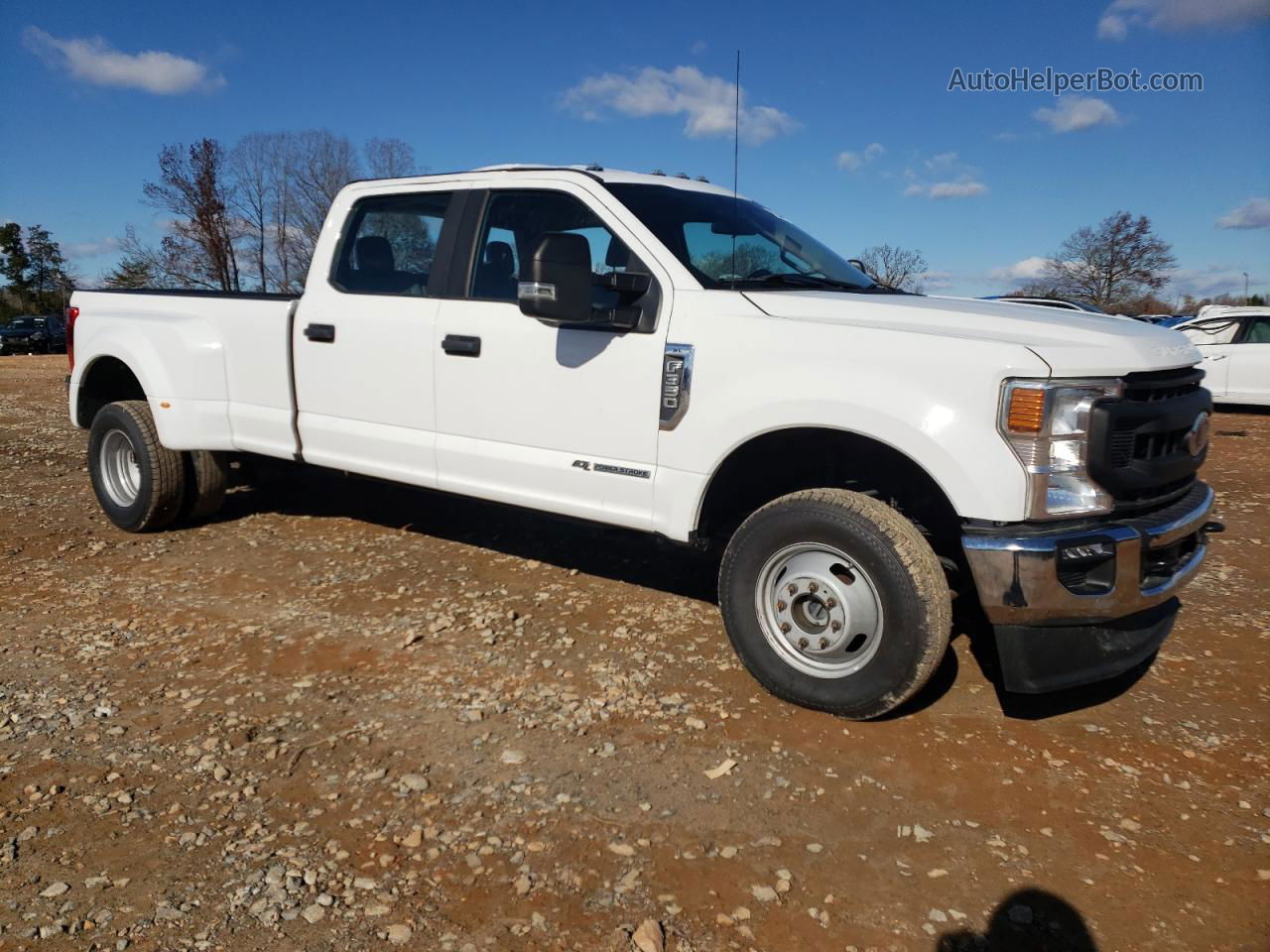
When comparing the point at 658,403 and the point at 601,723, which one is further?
the point at 658,403

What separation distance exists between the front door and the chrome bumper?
1.43 metres

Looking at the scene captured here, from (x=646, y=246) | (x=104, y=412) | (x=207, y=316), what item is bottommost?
(x=104, y=412)

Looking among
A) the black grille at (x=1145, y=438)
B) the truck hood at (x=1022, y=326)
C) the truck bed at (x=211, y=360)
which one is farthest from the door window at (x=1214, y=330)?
the truck bed at (x=211, y=360)

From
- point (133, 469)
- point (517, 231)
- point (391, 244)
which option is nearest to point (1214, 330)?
point (517, 231)

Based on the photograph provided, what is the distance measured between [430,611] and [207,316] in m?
2.43

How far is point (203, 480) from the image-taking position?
596cm

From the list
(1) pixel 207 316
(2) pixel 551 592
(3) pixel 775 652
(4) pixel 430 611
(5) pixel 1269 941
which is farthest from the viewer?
(1) pixel 207 316

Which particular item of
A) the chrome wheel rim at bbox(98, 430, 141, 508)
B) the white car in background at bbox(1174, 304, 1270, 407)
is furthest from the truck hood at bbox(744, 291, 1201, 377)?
the white car in background at bbox(1174, 304, 1270, 407)

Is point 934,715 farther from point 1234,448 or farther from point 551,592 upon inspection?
point 1234,448

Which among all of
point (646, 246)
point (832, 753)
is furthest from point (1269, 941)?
point (646, 246)

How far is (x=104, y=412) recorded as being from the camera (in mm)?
6039

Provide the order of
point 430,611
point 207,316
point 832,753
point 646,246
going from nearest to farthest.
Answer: point 832,753 < point 646,246 < point 430,611 < point 207,316

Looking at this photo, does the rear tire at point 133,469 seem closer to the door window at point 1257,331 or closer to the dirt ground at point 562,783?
the dirt ground at point 562,783

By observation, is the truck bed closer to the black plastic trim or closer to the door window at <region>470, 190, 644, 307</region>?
the door window at <region>470, 190, 644, 307</region>
